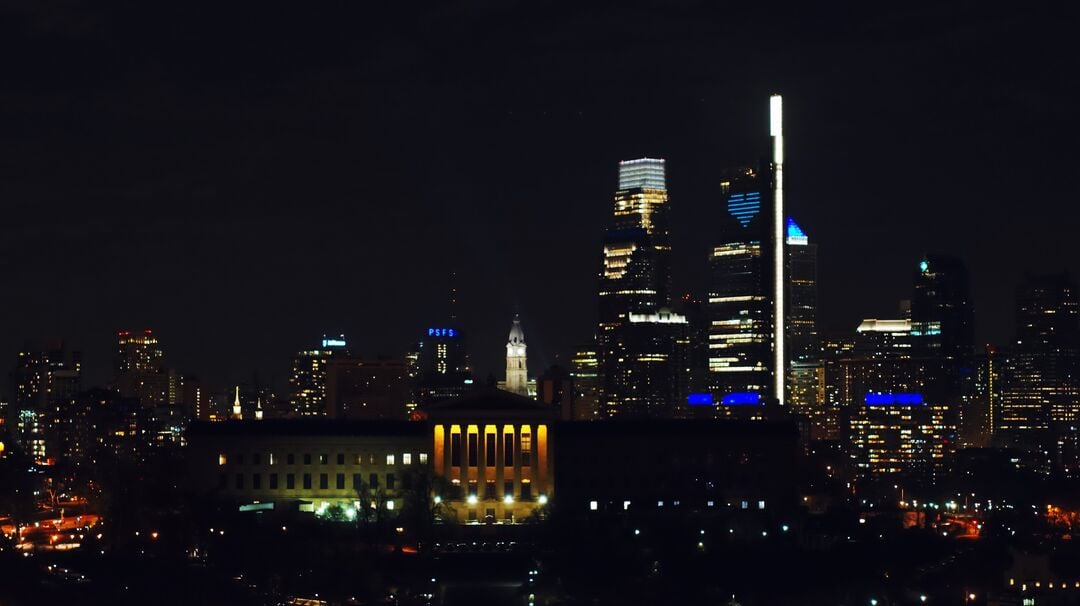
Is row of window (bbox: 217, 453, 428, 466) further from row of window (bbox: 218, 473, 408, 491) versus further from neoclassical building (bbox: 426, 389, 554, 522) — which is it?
neoclassical building (bbox: 426, 389, 554, 522)

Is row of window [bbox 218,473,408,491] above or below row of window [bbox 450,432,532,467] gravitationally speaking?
below

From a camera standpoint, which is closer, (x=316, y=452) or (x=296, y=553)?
(x=296, y=553)

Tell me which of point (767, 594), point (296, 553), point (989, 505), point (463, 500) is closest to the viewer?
point (767, 594)

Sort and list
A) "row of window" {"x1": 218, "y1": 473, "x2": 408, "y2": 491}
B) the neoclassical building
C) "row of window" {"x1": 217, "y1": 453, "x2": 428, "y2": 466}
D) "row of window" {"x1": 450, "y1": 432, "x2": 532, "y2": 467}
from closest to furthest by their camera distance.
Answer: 1. the neoclassical building
2. "row of window" {"x1": 450, "y1": 432, "x2": 532, "y2": 467}
3. "row of window" {"x1": 218, "y1": 473, "x2": 408, "y2": 491}
4. "row of window" {"x1": 217, "y1": 453, "x2": 428, "y2": 466}

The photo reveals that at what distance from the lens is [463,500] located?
465 ft

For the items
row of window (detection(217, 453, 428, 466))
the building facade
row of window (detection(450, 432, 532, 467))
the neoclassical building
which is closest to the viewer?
the neoclassical building

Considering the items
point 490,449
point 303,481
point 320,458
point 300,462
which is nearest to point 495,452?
point 490,449

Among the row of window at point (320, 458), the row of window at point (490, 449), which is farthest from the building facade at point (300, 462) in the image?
the row of window at point (490, 449)

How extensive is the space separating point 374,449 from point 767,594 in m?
49.2

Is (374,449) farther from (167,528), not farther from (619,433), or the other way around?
(167,528)

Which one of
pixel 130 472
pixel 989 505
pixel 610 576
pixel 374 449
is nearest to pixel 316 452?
pixel 374 449

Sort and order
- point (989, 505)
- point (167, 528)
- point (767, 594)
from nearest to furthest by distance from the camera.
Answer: point (767, 594), point (167, 528), point (989, 505)

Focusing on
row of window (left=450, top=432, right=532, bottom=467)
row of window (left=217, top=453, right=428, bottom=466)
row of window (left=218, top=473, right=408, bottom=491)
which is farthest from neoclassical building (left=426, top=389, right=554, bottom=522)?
row of window (left=218, top=473, right=408, bottom=491)

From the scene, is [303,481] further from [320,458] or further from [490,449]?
[490,449]
